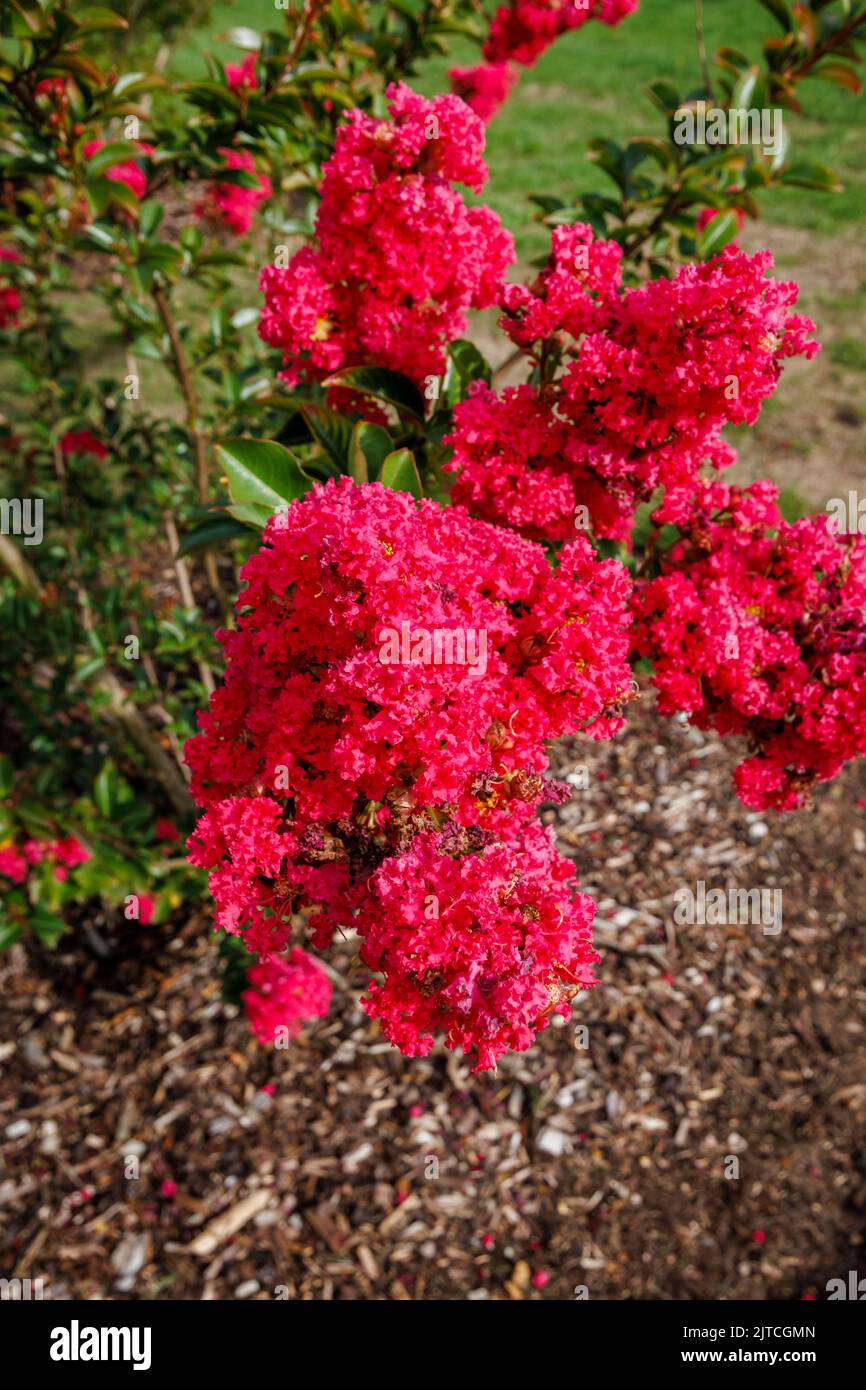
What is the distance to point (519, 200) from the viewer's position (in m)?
7.51

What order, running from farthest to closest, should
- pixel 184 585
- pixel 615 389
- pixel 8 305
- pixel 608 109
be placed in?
1. pixel 608 109
2. pixel 8 305
3. pixel 184 585
4. pixel 615 389

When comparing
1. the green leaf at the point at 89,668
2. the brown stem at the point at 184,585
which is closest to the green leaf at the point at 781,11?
the brown stem at the point at 184,585

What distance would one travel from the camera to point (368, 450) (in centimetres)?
145

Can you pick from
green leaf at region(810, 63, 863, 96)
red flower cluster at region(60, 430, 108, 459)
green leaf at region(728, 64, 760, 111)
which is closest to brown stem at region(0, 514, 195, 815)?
red flower cluster at region(60, 430, 108, 459)

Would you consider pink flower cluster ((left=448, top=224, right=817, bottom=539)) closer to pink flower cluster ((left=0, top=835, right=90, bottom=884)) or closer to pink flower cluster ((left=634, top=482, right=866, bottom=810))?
pink flower cluster ((left=634, top=482, right=866, bottom=810))

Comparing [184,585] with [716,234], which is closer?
[716,234]

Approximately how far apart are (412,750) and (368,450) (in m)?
0.58

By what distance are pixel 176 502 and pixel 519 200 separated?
579 centimetres

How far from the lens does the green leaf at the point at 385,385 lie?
149cm

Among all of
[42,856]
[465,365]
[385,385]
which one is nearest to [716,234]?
[465,365]

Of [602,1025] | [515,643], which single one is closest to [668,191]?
[515,643]

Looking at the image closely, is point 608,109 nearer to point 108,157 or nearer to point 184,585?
point 184,585
